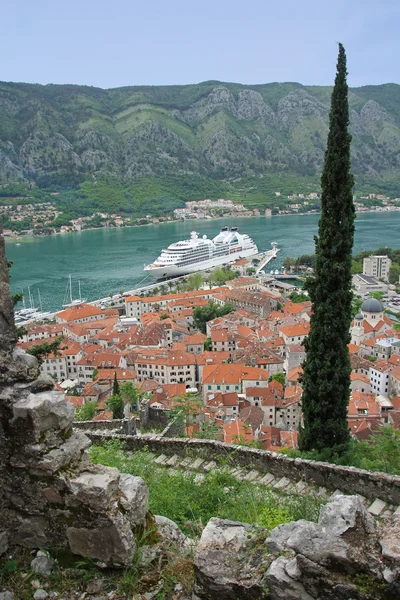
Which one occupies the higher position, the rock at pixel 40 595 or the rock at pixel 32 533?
the rock at pixel 32 533

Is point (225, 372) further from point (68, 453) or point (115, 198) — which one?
point (115, 198)

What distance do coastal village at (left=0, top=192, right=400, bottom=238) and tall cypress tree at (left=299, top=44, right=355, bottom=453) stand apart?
417 ft

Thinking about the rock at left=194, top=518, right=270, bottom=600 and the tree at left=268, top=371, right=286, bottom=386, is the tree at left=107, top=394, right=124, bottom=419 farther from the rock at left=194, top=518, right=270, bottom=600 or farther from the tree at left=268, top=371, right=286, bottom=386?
the tree at left=268, top=371, right=286, bottom=386

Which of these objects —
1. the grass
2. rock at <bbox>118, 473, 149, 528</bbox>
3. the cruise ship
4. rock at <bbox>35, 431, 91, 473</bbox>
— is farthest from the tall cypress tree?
the cruise ship

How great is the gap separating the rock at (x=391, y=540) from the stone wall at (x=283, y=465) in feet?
12.2

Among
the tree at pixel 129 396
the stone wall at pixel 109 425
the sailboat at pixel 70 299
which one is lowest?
the sailboat at pixel 70 299

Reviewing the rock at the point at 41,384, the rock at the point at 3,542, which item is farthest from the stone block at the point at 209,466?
the rock at the point at 41,384

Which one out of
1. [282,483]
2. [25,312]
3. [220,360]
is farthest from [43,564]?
[25,312]

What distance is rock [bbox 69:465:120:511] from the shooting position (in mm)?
3896

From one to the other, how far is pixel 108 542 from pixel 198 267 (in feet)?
286

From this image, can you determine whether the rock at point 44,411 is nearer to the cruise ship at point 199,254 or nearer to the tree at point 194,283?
the tree at point 194,283

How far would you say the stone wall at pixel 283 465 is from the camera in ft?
24.2

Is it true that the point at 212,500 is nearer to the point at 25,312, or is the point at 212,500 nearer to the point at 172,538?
the point at 172,538

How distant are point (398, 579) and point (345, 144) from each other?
30.4 ft
